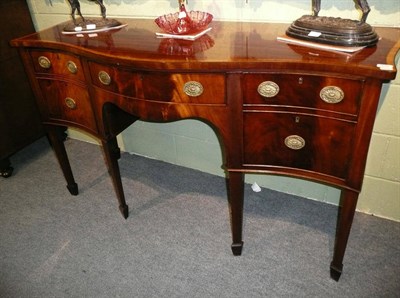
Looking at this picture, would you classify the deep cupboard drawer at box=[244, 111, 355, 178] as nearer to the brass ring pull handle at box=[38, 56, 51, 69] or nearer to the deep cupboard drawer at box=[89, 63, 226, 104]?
the deep cupboard drawer at box=[89, 63, 226, 104]

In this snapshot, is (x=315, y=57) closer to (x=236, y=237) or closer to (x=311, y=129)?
(x=311, y=129)

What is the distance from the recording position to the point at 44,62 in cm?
146

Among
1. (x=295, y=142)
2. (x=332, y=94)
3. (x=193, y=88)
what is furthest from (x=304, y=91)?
(x=193, y=88)

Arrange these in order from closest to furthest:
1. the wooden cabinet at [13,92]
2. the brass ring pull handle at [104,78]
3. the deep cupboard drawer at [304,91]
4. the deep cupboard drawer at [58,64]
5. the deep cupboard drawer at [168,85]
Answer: the deep cupboard drawer at [304,91] < the deep cupboard drawer at [168,85] < the brass ring pull handle at [104,78] < the deep cupboard drawer at [58,64] < the wooden cabinet at [13,92]

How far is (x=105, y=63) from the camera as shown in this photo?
121 centimetres

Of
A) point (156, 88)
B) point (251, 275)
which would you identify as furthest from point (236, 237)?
point (156, 88)

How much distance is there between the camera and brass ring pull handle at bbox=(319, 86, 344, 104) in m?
0.97

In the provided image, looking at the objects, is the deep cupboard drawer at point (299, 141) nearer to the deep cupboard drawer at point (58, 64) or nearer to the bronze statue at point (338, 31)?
the bronze statue at point (338, 31)

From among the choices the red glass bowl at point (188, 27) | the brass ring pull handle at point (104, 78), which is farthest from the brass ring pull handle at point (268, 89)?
the brass ring pull handle at point (104, 78)

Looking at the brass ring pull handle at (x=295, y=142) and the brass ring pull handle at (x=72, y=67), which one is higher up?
the brass ring pull handle at (x=72, y=67)

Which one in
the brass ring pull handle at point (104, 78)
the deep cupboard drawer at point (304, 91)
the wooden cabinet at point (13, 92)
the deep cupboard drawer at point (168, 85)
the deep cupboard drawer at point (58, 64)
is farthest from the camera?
the wooden cabinet at point (13, 92)

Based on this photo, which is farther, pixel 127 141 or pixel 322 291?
pixel 127 141

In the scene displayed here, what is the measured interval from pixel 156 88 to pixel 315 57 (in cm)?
52

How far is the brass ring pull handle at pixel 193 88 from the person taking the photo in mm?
1098
